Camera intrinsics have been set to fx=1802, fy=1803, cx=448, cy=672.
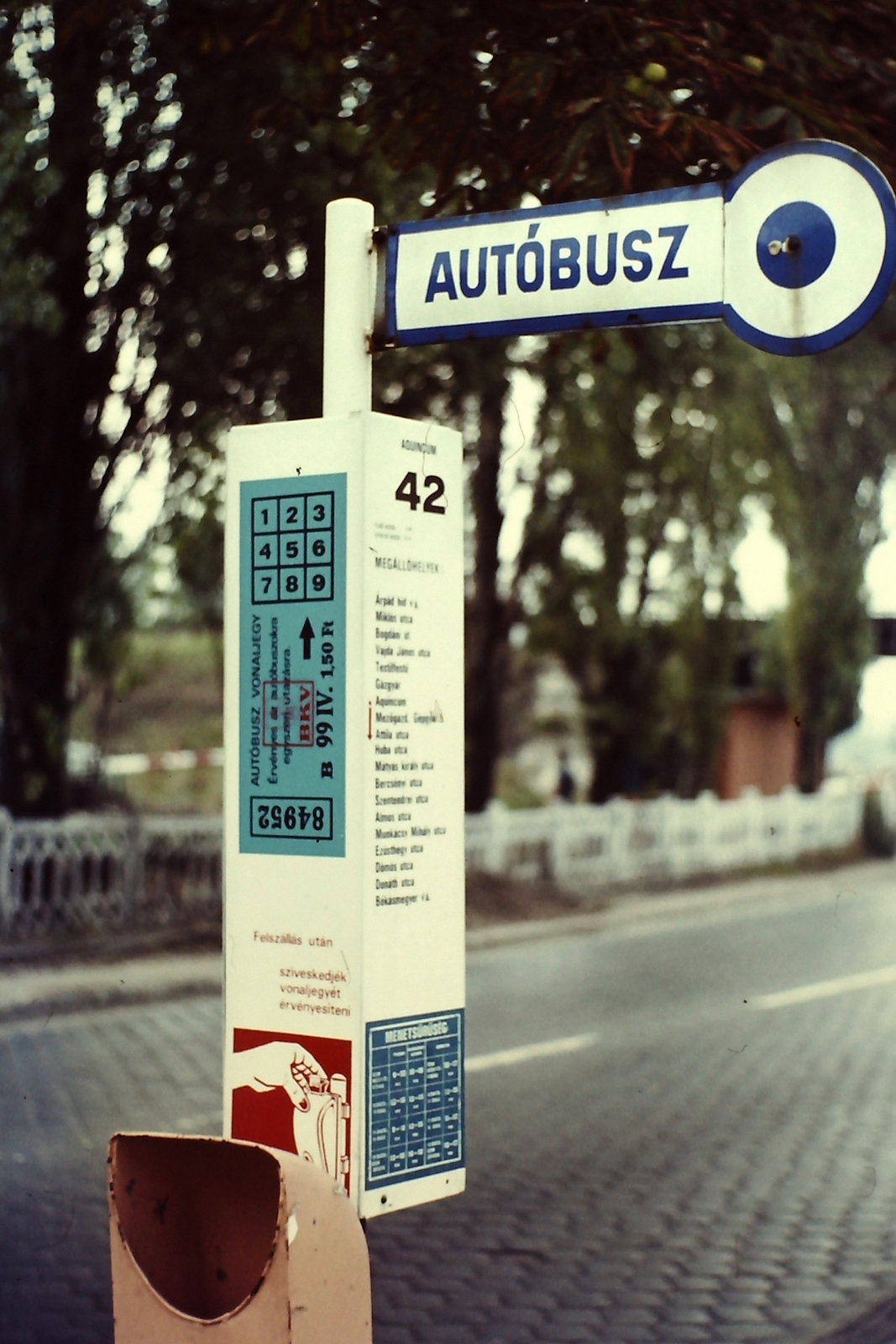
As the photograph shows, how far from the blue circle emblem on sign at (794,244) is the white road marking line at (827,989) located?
1015 cm

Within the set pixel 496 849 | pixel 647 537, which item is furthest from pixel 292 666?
pixel 647 537

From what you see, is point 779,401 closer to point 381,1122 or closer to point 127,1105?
point 127,1105

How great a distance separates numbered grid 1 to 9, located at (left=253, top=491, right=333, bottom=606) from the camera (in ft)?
12.3

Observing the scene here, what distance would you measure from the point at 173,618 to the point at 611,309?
16.8 metres

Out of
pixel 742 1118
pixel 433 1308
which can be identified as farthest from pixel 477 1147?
pixel 433 1308

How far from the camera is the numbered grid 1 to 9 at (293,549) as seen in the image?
3.76m

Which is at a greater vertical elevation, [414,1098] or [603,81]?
[603,81]

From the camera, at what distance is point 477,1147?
839 centimetres

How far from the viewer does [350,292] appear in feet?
13.1

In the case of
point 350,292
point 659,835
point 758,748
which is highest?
point 350,292

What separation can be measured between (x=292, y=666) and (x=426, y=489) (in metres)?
0.47

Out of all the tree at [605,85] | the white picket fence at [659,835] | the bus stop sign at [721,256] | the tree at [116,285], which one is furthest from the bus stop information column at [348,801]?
the white picket fence at [659,835]

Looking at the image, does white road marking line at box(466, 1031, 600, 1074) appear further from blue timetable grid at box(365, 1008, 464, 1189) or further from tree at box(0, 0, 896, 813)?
blue timetable grid at box(365, 1008, 464, 1189)

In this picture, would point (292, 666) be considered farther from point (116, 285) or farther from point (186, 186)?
point (116, 285)
